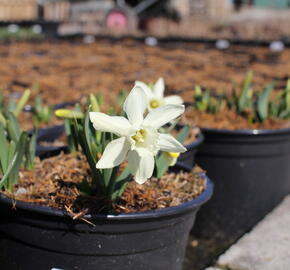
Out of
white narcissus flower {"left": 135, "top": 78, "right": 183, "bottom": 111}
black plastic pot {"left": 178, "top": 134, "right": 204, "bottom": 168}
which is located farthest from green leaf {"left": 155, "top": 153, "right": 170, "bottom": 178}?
black plastic pot {"left": 178, "top": 134, "right": 204, "bottom": 168}

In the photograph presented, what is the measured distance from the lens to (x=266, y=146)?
2.76m

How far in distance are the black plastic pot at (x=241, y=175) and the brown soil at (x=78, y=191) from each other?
690 mm

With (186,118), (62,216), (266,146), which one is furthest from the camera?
(186,118)

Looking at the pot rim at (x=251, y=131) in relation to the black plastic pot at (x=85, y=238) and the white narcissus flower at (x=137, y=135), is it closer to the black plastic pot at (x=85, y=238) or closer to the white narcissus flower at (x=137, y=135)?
the black plastic pot at (x=85, y=238)

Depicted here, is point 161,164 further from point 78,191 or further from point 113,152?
point 113,152

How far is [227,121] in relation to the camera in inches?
116

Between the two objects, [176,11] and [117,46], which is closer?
[117,46]

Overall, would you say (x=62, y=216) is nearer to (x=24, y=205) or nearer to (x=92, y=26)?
(x=24, y=205)

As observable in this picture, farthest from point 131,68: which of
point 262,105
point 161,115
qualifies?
point 161,115

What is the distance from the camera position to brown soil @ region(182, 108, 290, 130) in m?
2.90

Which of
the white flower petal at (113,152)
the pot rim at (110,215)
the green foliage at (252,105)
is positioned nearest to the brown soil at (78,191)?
the pot rim at (110,215)

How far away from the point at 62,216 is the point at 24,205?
124mm

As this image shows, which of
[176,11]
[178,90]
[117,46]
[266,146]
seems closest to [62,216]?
[266,146]

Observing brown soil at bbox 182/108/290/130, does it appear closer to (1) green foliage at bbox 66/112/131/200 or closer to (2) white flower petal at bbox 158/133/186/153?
(1) green foliage at bbox 66/112/131/200
